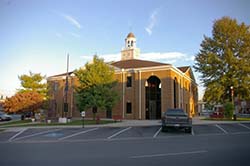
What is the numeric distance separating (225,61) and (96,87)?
21.6 metres

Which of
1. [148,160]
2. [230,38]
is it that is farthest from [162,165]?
[230,38]

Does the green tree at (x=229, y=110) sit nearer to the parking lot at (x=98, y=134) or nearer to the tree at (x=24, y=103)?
the parking lot at (x=98, y=134)

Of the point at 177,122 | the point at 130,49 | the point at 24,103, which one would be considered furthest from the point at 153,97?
the point at 130,49

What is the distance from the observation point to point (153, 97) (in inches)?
1411

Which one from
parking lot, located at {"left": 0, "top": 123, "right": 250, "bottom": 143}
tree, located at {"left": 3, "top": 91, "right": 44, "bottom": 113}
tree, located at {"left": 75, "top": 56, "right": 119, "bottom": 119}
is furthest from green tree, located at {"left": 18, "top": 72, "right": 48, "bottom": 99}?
parking lot, located at {"left": 0, "top": 123, "right": 250, "bottom": 143}

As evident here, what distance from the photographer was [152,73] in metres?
35.2

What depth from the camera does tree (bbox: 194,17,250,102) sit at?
37812mm

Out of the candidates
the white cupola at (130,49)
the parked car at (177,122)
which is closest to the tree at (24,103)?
the parked car at (177,122)

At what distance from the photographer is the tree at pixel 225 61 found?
37812 millimetres

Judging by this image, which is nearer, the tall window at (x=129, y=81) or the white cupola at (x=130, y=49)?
the tall window at (x=129, y=81)

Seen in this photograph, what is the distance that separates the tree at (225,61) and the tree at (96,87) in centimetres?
1759

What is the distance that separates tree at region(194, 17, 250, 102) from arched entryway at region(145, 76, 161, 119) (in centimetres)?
966

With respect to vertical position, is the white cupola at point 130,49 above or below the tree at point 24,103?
above

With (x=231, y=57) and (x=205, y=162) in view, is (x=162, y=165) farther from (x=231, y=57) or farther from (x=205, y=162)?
(x=231, y=57)
